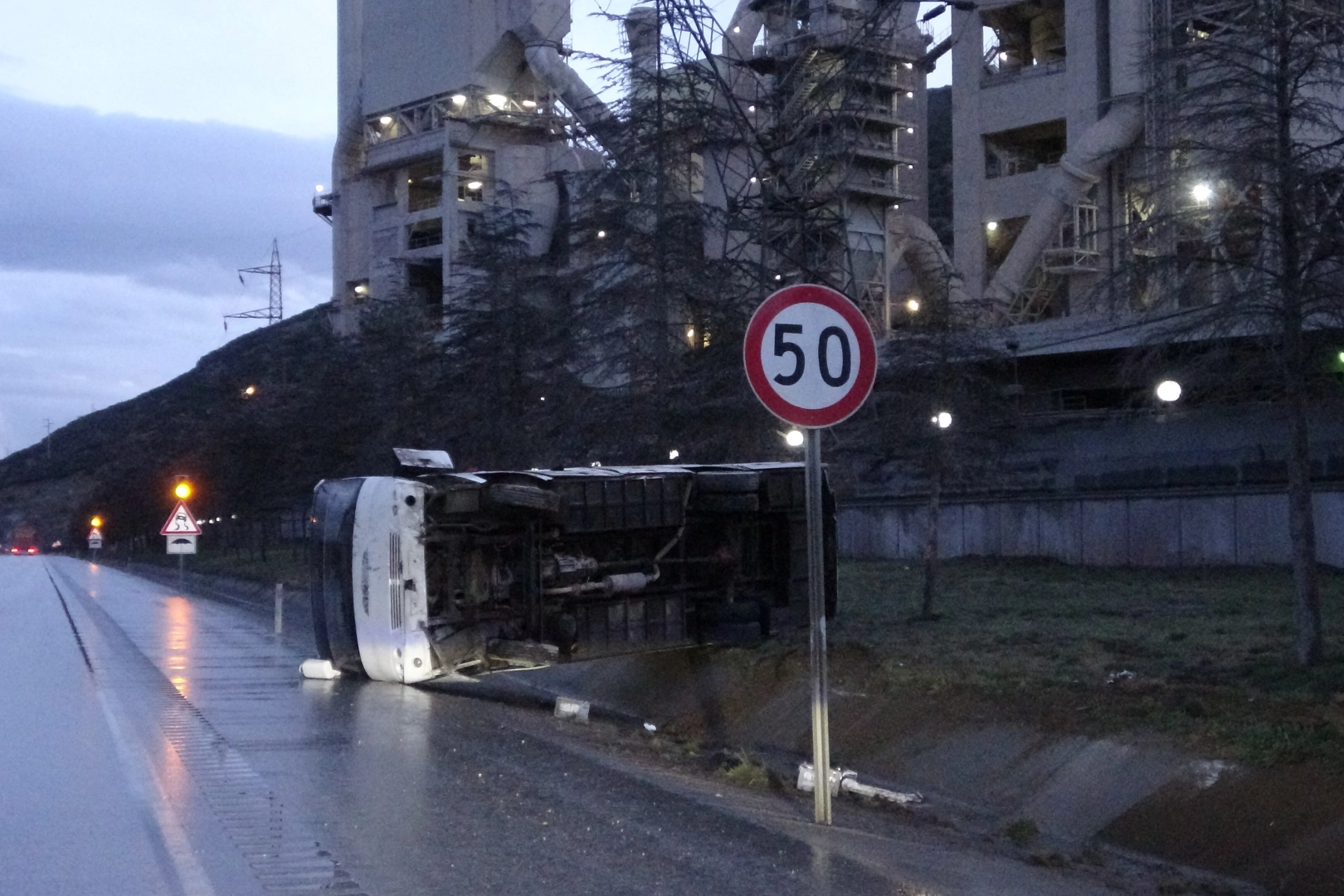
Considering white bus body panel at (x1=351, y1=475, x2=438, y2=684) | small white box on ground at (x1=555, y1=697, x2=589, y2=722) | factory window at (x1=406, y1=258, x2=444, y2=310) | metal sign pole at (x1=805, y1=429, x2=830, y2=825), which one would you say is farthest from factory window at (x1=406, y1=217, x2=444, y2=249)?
metal sign pole at (x1=805, y1=429, x2=830, y2=825)

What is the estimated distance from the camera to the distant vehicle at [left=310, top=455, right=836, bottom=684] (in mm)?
14516

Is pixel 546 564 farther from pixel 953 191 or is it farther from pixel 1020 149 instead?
pixel 1020 149

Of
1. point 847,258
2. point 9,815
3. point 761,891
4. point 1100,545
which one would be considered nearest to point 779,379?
point 761,891

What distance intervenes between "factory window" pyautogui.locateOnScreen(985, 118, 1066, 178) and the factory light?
136ft

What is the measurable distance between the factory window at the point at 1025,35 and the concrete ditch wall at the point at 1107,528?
2638cm

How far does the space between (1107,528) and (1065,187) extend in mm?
23720

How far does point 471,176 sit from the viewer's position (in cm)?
7362

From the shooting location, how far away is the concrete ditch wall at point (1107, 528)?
24.6 meters

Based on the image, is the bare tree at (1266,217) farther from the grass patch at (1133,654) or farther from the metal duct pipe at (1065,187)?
the metal duct pipe at (1065,187)

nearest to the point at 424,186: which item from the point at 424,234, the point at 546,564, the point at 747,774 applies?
the point at 424,234

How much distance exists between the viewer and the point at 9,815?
9266 millimetres

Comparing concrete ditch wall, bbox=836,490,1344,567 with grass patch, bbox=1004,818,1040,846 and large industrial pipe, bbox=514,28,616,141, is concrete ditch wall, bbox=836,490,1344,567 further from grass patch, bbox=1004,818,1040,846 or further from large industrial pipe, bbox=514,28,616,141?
large industrial pipe, bbox=514,28,616,141

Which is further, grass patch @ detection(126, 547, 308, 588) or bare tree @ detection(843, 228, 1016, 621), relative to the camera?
grass patch @ detection(126, 547, 308, 588)

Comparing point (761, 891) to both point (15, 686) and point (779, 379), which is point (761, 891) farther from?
point (15, 686)
